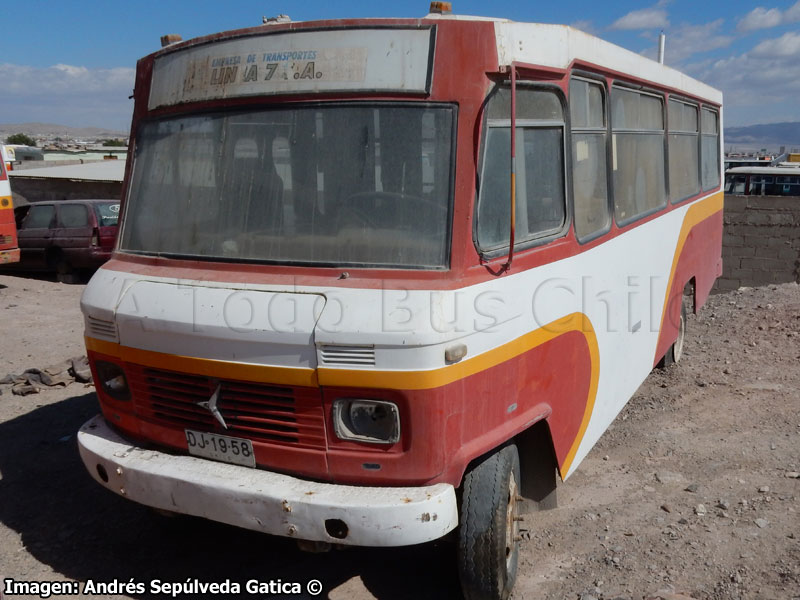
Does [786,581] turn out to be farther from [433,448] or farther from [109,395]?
[109,395]

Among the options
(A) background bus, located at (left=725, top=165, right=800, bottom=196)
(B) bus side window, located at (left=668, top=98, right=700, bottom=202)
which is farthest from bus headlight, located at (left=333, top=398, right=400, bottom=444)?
(A) background bus, located at (left=725, top=165, right=800, bottom=196)

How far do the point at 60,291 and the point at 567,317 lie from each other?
1167 cm

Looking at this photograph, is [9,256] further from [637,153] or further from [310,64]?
[310,64]

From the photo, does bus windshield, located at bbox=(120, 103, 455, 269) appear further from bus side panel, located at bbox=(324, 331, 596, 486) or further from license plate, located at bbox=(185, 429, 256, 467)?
license plate, located at bbox=(185, 429, 256, 467)

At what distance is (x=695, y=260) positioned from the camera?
8438mm

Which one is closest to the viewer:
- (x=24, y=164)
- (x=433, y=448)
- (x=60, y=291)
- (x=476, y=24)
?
(x=433, y=448)

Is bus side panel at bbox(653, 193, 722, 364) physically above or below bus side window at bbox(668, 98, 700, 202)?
below

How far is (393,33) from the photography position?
3664 millimetres

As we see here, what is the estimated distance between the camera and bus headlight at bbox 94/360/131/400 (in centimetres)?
410

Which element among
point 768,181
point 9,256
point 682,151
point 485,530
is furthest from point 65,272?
point 768,181

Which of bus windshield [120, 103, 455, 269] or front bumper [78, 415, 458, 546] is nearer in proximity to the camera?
front bumper [78, 415, 458, 546]

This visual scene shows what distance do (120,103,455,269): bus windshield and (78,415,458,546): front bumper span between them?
1015mm

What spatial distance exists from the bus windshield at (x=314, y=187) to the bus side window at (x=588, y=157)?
3.76ft

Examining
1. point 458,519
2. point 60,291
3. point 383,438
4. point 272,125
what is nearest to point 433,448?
point 383,438
